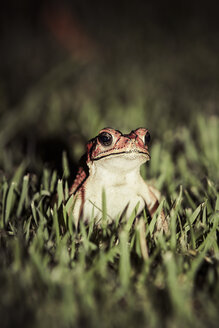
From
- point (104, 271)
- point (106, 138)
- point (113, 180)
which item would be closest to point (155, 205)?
point (113, 180)

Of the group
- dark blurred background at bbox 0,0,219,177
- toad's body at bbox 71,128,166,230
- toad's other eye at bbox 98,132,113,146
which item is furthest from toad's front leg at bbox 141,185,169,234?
dark blurred background at bbox 0,0,219,177

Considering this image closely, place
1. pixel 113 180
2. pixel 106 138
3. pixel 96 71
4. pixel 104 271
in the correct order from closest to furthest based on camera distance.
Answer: pixel 104 271 < pixel 106 138 < pixel 113 180 < pixel 96 71

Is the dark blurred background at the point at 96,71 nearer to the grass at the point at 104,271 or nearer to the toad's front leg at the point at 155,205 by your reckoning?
the toad's front leg at the point at 155,205

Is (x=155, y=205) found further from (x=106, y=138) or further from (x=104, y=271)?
(x=104, y=271)

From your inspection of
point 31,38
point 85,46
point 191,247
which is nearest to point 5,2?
point 31,38

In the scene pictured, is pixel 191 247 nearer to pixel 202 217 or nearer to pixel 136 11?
pixel 202 217

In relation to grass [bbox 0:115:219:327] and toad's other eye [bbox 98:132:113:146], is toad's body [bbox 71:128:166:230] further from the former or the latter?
grass [bbox 0:115:219:327]

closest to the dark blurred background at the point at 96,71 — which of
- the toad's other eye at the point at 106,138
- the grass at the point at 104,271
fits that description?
the toad's other eye at the point at 106,138

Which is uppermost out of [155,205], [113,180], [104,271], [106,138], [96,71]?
[96,71]
